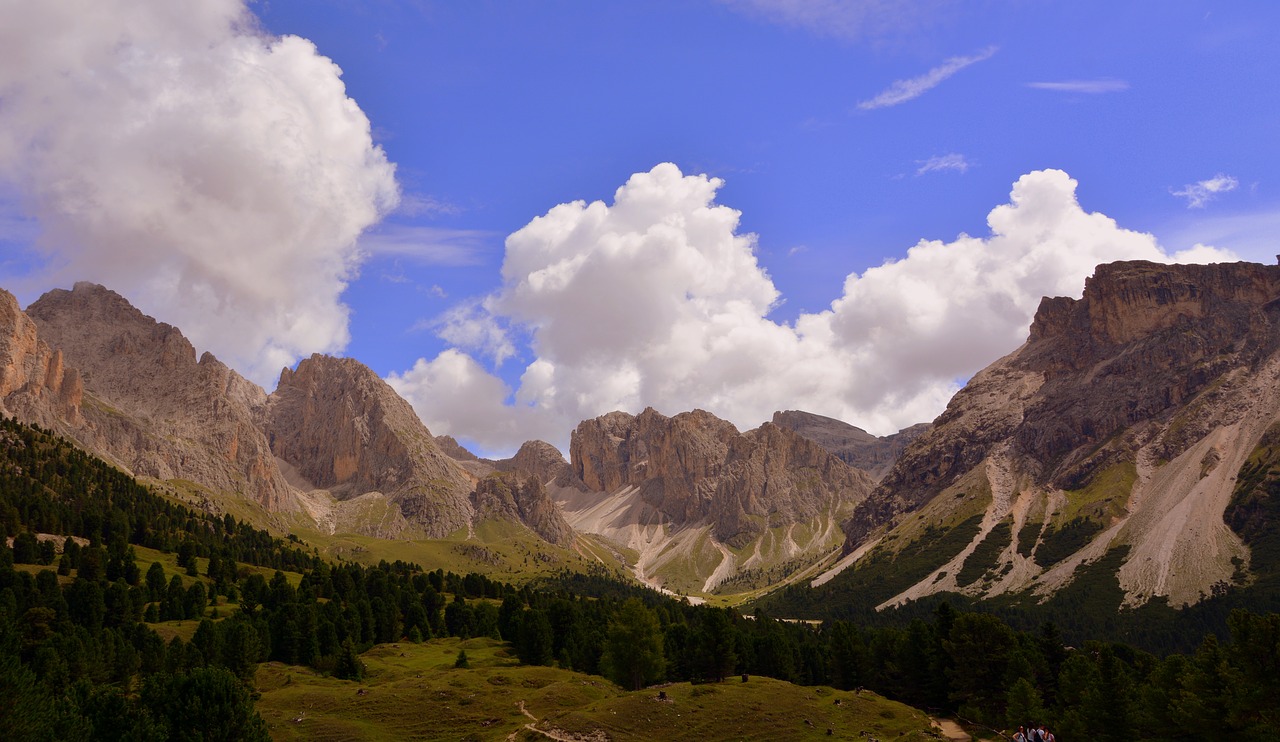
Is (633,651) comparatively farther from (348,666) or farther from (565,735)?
(348,666)

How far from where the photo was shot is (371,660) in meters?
134

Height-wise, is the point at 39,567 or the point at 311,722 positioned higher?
the point at 39,567

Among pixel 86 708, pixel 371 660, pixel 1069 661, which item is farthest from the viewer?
pixel 371 660

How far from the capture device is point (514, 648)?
14912 centimetres

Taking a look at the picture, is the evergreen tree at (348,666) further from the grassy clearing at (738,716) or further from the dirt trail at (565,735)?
the dirt trail at (565,735)

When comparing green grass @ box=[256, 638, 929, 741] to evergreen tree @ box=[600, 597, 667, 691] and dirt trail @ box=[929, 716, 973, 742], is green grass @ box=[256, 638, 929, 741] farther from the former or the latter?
evergreen tree @ box=[600, 597, 667, 691]

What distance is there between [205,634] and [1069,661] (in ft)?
379

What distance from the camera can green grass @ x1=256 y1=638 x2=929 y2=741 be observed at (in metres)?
85.0

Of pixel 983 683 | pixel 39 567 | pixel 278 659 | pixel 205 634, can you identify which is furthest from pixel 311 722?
pixel 39 567

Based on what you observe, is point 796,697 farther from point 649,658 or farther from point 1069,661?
point 1069,661

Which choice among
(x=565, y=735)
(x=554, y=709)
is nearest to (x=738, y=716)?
(x=565, y=735)

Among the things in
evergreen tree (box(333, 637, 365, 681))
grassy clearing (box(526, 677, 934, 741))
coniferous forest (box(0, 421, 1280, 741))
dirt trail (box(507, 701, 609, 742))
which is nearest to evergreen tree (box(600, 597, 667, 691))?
coniferous forest (box(0, 421, 1280, 741))

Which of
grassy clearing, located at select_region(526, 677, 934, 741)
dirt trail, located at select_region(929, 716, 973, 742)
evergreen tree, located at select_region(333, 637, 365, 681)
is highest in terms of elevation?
evergreen tree, located at select_region(333, 637, 365, 681)

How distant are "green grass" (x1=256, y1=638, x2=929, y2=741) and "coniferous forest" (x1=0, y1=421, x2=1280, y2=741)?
28.1ft
